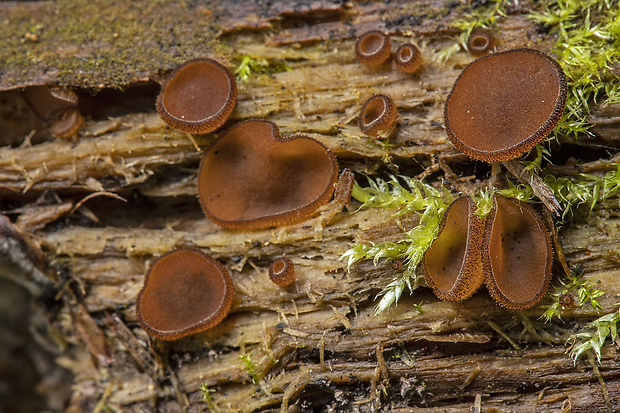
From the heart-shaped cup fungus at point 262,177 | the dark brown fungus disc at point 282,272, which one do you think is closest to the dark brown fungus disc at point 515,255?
the heart-shaped cup fungus at point 262,177

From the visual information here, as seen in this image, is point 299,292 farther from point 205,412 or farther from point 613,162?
point 613,162

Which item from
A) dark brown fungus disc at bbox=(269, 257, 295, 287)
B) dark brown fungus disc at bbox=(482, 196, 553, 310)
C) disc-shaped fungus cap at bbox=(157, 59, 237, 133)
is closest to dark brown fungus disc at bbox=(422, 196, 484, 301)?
dark brown fungus disc at bbox=(482, 196, 553, 310)

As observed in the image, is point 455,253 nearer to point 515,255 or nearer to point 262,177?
point 515,255

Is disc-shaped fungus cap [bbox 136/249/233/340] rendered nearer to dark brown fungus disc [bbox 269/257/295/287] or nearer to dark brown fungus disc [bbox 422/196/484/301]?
dark brown fungus disc [bbox 269/257/295/287]

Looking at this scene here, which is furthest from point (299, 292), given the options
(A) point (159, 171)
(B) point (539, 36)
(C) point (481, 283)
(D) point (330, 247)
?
(B) point (539, 36)

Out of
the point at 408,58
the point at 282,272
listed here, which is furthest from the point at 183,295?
the point at 408,58

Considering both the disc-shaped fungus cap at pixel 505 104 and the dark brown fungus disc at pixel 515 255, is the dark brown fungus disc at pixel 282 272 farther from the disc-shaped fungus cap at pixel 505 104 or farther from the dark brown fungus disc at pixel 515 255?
the disc-shaped fungus cap at pixel 505 104
